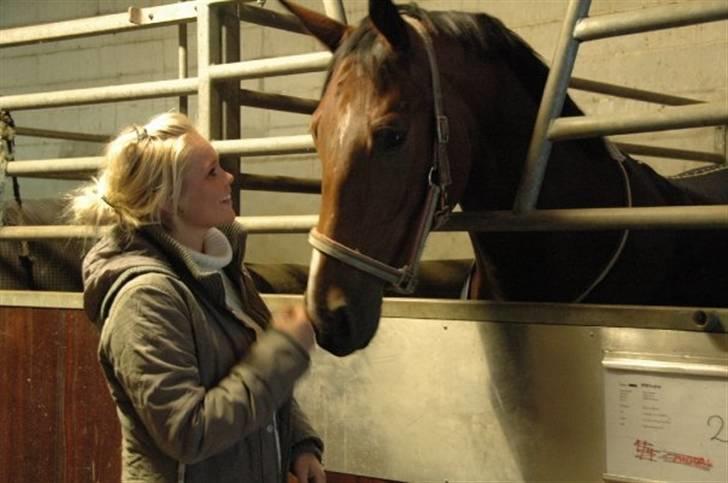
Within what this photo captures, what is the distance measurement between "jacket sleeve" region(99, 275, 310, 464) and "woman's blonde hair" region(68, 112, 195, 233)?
0.38 ft

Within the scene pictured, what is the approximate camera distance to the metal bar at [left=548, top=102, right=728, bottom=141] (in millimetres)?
1293

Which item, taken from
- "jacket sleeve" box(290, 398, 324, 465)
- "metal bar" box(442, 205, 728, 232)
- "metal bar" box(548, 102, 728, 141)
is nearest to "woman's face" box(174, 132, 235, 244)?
"jacket sleeve" box(290, 398, 324, 465)

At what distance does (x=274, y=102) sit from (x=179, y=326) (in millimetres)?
1214

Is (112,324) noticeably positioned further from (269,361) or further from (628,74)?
(628,74)

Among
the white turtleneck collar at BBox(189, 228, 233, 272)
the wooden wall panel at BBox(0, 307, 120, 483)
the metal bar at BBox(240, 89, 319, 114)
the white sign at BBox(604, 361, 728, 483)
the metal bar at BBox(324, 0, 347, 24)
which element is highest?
the metal bar at BBox(324, 0, 347, 24)

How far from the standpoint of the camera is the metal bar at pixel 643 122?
4.24 ft

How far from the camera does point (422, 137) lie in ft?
4.76

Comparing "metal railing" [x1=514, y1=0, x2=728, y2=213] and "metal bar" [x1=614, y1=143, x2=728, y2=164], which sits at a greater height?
"metal railing" [x1=514, y1=0, x2=728, y2=213]

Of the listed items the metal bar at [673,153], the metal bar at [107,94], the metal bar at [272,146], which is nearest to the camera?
the metal bar at [272,146]

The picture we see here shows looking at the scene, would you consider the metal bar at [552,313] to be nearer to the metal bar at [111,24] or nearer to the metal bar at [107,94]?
the metal bar at [107,94]

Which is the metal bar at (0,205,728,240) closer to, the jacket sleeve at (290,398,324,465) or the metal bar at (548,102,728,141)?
the metal bar at (548,102,728,141)

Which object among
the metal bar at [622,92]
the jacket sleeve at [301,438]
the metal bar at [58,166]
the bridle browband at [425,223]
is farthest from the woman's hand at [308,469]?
the metal bar at [622,92]

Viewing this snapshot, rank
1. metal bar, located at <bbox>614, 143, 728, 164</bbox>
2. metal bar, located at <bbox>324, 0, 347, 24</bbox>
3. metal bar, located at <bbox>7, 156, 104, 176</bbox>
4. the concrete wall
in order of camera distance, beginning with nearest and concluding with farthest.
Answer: metal bar, located at <bbox>324, 0, 347, 24</bbox> → metal bar, located at <bbox>7, 156, 104, 176</bbox> → metal bar, located at <bbox>614, 143, 728, 164</bbox> → the concrete wall

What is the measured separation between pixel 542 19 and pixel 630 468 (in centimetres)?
250
